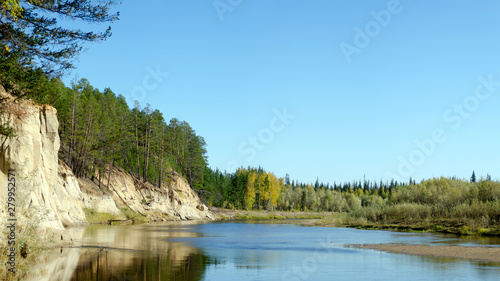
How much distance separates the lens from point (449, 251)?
1152 inches

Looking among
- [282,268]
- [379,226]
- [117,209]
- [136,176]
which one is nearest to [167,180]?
[136,176]

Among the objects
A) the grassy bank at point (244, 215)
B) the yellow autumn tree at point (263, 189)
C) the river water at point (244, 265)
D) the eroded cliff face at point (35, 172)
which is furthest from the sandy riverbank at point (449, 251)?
the yellow autumn tree at point (263, 189)

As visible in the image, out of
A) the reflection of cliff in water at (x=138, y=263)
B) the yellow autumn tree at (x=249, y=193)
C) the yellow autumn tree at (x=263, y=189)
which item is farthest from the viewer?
the yellow autumn tree at (x=263, y=189)

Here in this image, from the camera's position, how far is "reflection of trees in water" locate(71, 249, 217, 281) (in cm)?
1822

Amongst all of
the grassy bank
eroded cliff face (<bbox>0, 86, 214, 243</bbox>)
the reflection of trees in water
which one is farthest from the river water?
the grassy bank

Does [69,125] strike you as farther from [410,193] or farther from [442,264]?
[442,264]

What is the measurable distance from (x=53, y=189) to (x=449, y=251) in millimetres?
38601

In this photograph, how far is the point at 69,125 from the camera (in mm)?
71688

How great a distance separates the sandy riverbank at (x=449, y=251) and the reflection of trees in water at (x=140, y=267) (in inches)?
527

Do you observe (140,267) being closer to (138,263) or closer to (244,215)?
(138,263)

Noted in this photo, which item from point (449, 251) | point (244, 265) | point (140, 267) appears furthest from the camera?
point (449, 251)

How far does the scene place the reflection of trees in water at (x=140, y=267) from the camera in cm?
1822

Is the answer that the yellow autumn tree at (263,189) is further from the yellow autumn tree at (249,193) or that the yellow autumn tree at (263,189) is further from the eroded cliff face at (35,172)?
the eroded cliff face at (35,172)

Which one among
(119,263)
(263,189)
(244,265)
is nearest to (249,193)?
(263,189)
